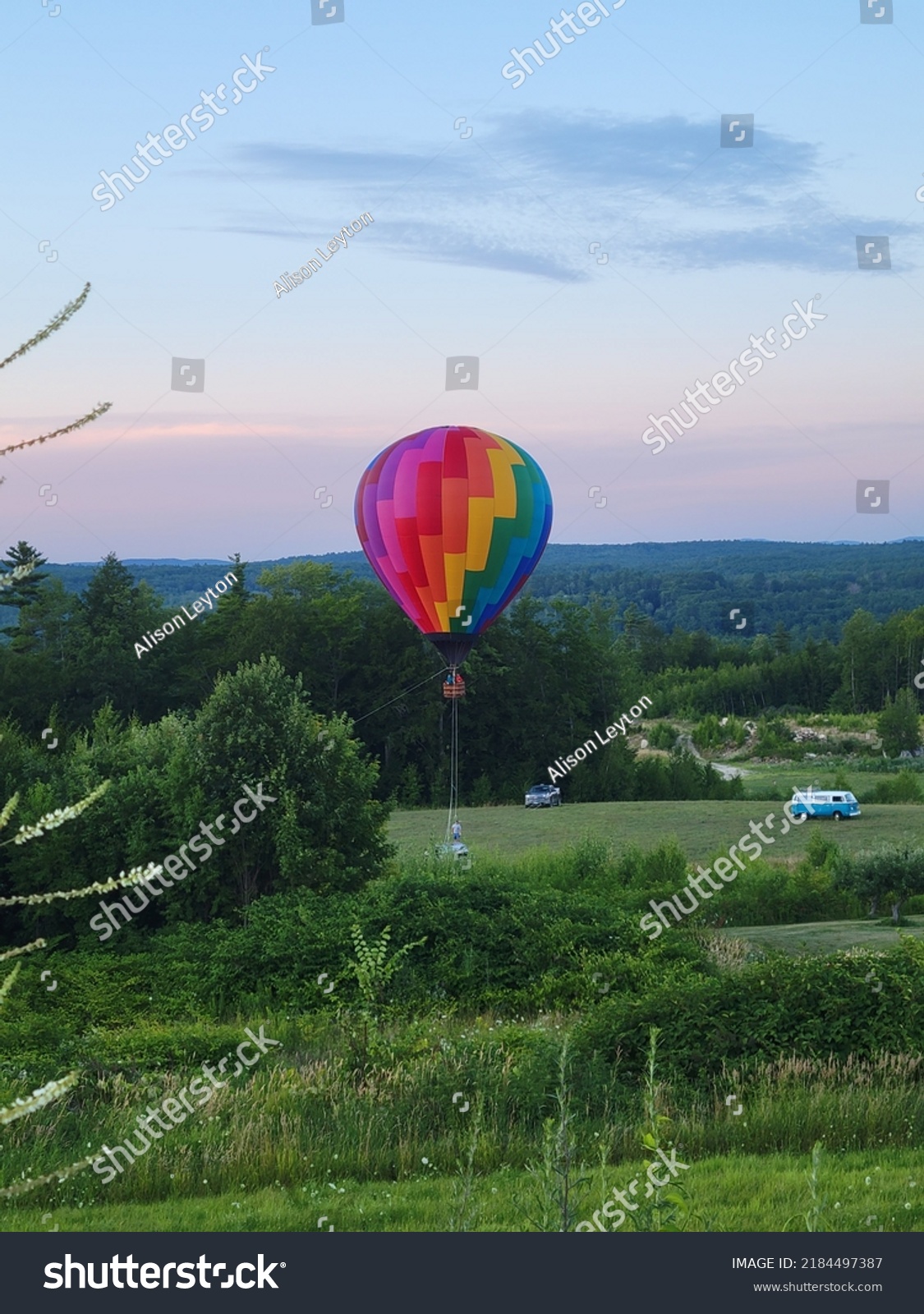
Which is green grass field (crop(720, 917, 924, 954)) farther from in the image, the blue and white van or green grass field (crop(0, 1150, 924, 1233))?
the blue and white van

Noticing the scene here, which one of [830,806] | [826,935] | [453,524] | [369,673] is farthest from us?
[369,673]

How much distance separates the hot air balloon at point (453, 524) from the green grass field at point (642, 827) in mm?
8189

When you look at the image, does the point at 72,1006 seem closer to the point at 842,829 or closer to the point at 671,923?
the point at 671,923

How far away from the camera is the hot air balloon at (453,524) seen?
33.6 meters

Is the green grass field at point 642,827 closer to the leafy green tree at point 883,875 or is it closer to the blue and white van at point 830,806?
the blue and white van at point 830,806

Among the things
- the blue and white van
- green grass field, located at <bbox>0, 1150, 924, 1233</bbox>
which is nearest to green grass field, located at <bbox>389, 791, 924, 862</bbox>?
the blue and white van

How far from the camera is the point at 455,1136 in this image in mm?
12578

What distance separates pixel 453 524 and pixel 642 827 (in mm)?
20024

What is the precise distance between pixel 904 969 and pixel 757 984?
6.72 ft

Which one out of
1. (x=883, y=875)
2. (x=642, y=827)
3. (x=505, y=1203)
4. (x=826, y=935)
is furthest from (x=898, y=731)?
(x=505, y=1203)

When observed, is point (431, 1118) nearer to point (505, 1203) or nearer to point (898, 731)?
point (505, 1203)

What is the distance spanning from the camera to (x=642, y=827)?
49531 millimetres

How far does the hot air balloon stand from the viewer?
110ft

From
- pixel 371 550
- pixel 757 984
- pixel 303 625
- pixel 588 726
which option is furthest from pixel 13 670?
pixel 757 984
